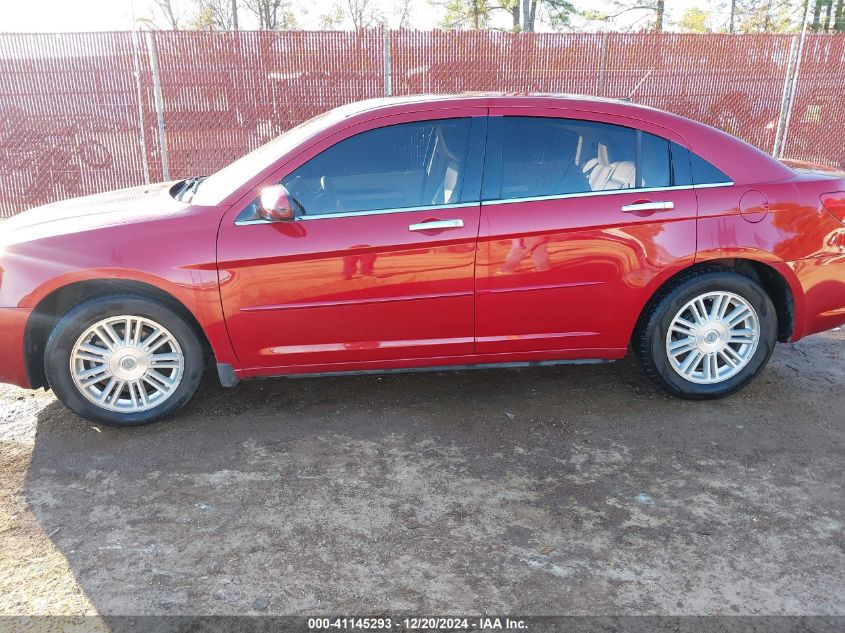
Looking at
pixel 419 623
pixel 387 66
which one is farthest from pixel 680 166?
pixel 387 66

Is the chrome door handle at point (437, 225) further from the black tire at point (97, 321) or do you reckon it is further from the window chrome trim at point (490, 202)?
the black tire at point (97, 321)

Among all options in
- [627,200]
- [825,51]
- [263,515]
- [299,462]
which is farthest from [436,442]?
[825,51]

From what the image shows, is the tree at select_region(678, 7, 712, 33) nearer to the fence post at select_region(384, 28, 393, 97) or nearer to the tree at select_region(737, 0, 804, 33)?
the tree at select_region(737, 0, 804, 33)

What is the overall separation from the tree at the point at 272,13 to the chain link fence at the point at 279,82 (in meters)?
25.5

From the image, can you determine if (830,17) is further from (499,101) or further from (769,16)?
(499,101)

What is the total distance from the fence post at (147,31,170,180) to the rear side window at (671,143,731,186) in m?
7.27

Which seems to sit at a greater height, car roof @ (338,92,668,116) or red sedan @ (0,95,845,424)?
car roof @ (338,92,668,116)

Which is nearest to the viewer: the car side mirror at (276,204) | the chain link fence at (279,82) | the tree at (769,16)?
the car side mirror at (276,204)

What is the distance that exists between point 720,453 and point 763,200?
146 centimetres

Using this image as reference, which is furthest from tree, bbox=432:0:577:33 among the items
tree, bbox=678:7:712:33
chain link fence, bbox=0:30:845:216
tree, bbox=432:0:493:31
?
chain link fence, bbox=0:30:845:216

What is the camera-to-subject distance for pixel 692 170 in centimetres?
381

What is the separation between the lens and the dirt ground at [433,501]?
2461 millimetres

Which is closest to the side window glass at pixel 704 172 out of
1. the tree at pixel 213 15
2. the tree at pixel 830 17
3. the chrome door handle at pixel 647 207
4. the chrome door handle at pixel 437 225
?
the chrome door handle at pixel 647 207

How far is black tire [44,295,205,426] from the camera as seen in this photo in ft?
11.5
